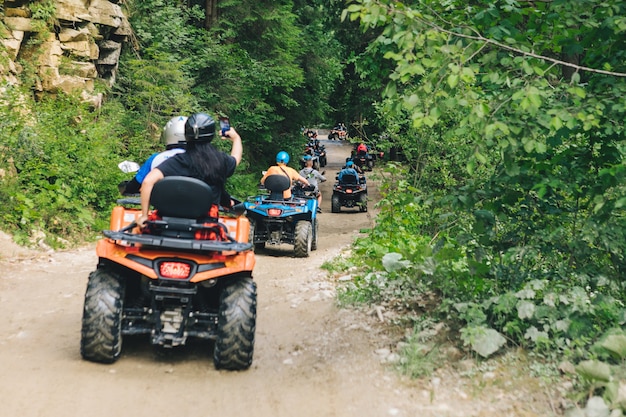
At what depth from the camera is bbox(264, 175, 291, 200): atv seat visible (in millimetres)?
12734

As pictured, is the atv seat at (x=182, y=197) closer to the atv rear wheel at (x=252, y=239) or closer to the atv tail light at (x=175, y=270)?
the atv tail light at (x=175, y=270)

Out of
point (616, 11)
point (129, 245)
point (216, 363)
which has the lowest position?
point (216, 363)

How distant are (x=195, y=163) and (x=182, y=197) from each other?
40 centimetres

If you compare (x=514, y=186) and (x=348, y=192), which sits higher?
(x=514, y=186)

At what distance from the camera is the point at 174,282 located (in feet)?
17.1

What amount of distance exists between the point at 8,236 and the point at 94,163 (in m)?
3.55

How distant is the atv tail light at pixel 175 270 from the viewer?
520 cm

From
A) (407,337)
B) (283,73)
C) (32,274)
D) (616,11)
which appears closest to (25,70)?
(32,274)

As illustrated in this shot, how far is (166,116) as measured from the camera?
18.2 m

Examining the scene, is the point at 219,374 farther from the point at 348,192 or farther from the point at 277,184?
the point at 348,192

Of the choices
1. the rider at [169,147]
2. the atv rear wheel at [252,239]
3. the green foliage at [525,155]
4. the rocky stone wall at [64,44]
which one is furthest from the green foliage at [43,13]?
the green foliage at [525,155]

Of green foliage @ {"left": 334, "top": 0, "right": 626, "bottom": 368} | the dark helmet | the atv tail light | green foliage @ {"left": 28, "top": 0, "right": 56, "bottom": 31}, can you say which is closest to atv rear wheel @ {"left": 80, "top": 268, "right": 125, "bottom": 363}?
the atv tail light

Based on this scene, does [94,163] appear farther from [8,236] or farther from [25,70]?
[8,236]

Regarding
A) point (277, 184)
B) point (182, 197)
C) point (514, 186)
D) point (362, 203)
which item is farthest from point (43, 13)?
point (514, 186)
